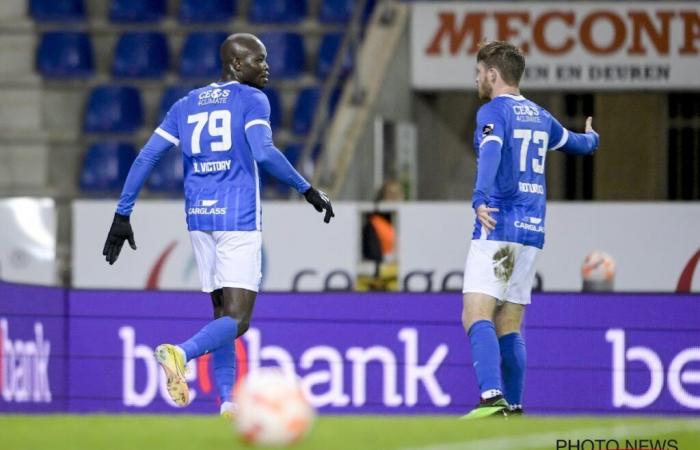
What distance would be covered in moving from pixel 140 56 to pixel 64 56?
2.36 ft

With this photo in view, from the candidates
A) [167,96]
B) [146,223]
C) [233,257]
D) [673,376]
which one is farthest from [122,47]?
[233,257]

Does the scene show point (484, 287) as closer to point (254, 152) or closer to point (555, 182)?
point (254, 152)

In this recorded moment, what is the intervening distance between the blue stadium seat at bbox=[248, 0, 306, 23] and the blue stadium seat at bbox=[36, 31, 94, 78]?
5.41ft

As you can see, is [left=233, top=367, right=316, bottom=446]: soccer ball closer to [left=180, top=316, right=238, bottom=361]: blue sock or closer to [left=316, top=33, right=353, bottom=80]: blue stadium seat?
[left=180, top=316, right=238, bottom=361]: blue sock

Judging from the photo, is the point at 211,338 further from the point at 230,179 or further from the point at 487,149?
the point at 487,149

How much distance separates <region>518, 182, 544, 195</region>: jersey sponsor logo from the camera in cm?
804

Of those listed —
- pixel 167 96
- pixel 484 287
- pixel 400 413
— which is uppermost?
pixel 167 96

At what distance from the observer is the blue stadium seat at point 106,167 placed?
16375 millimetres

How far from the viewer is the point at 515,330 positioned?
8141 mm

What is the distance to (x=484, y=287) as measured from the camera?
7953mm

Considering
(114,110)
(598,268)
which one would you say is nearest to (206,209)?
(598,268)

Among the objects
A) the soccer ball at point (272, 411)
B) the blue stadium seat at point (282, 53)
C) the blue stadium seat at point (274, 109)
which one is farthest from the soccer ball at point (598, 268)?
the soccer ball at point (272, 411)

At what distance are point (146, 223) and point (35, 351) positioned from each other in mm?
2376

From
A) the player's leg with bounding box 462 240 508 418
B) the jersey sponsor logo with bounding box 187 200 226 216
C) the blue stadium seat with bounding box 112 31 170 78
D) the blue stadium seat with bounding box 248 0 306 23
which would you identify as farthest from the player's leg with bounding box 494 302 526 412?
the blue stadium seat with bounding box 112 31 170 78
